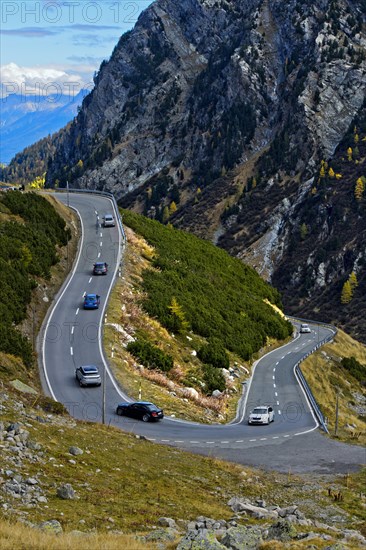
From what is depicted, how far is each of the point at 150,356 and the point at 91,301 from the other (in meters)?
8.93

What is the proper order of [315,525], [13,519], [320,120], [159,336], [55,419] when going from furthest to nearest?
[320,120], [159,336], [55,419], [315,525], [13,519]

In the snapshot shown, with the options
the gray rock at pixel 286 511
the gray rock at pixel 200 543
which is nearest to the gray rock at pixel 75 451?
the gray rock at pixel 286 511

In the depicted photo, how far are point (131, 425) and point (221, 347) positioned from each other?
21.3 m

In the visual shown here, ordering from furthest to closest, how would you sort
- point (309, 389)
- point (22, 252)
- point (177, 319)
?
point (177, 319) < point (22, 252) < point (309, 389)

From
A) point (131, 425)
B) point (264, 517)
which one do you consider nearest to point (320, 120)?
point (131, 425)

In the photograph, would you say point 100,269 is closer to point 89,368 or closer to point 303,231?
point 89,368

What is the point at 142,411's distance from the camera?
3703 centimetres

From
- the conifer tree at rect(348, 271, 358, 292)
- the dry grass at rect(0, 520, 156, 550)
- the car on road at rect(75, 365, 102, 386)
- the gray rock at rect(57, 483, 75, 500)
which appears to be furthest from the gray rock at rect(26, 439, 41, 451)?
the conifer tree at rect(348, 271, 358, 292)

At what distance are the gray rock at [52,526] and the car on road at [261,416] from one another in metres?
26.9

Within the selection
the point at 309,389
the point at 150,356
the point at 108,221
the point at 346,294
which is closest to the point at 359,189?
the point at 346,294

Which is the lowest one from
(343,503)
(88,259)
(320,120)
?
(343,503)

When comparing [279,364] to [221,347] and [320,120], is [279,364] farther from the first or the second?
[320,120]

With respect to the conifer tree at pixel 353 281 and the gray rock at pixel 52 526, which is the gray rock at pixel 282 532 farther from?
the conifer tree at pixel 353 281

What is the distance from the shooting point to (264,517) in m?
21.2
